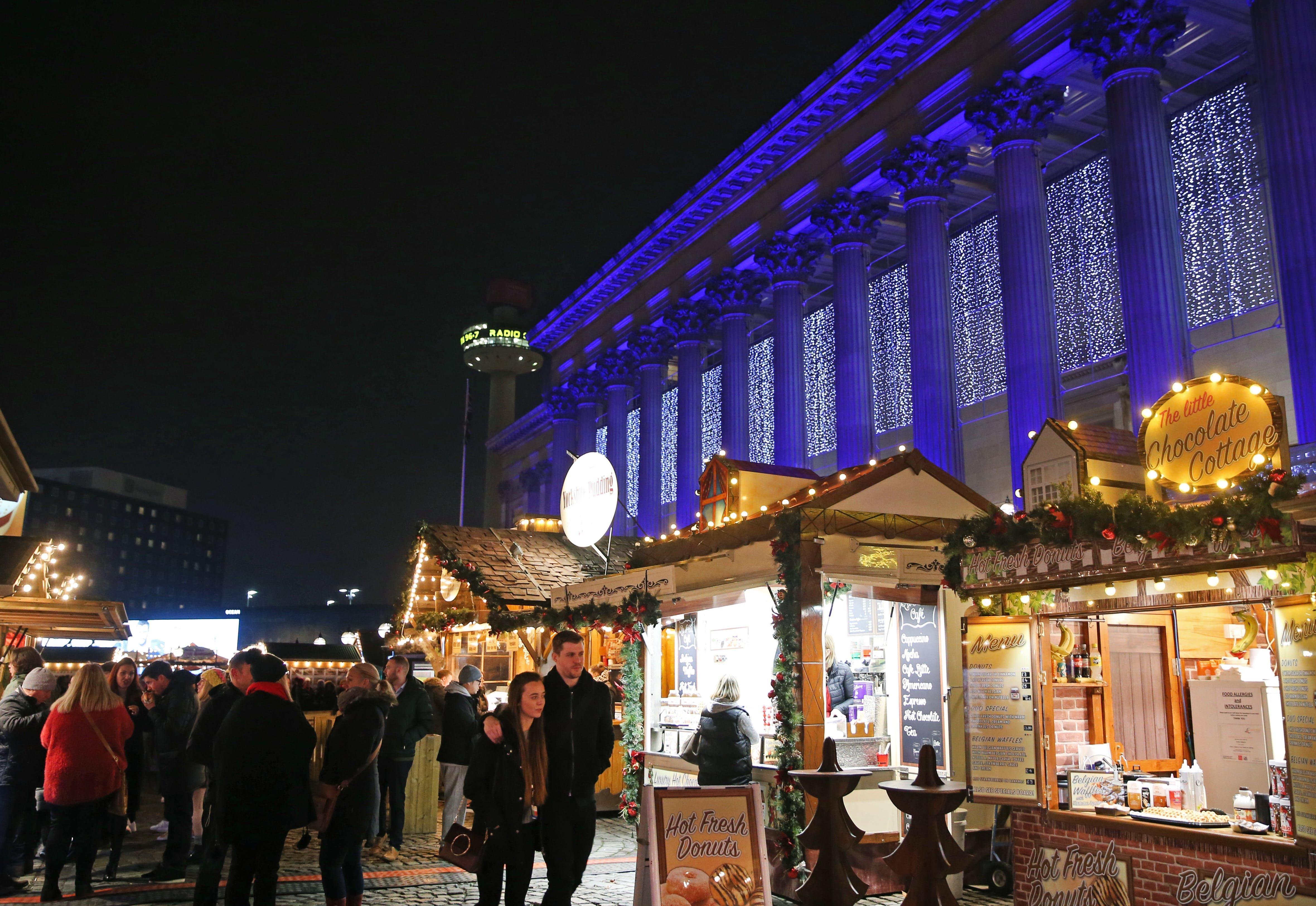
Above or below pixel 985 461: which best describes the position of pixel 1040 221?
above

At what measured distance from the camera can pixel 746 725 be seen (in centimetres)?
860

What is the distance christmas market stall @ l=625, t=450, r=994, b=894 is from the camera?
8.73 m

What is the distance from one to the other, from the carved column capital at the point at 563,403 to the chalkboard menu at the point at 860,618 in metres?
32.5

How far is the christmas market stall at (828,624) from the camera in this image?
8.73 meters

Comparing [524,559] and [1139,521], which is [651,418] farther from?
[1139,521]

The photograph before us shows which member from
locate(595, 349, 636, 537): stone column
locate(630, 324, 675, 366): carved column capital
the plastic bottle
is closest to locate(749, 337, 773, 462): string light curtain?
locate(630, 324, 675, 366): carved column capital

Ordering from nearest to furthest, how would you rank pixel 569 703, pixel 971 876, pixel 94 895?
pixel 569 703
pixel 94 895
pixel 971 876

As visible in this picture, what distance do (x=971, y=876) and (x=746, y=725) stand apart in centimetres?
233

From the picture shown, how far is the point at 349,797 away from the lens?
611 cm

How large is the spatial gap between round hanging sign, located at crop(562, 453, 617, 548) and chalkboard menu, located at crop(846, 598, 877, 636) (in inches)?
150

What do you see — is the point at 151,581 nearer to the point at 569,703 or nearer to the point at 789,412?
the point at 789,412

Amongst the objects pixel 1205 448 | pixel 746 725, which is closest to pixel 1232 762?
pixel 1205 448

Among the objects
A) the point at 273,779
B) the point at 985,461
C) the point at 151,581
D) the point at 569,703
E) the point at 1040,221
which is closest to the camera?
the point at 273,779

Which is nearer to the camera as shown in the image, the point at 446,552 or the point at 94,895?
the point at 94,895
